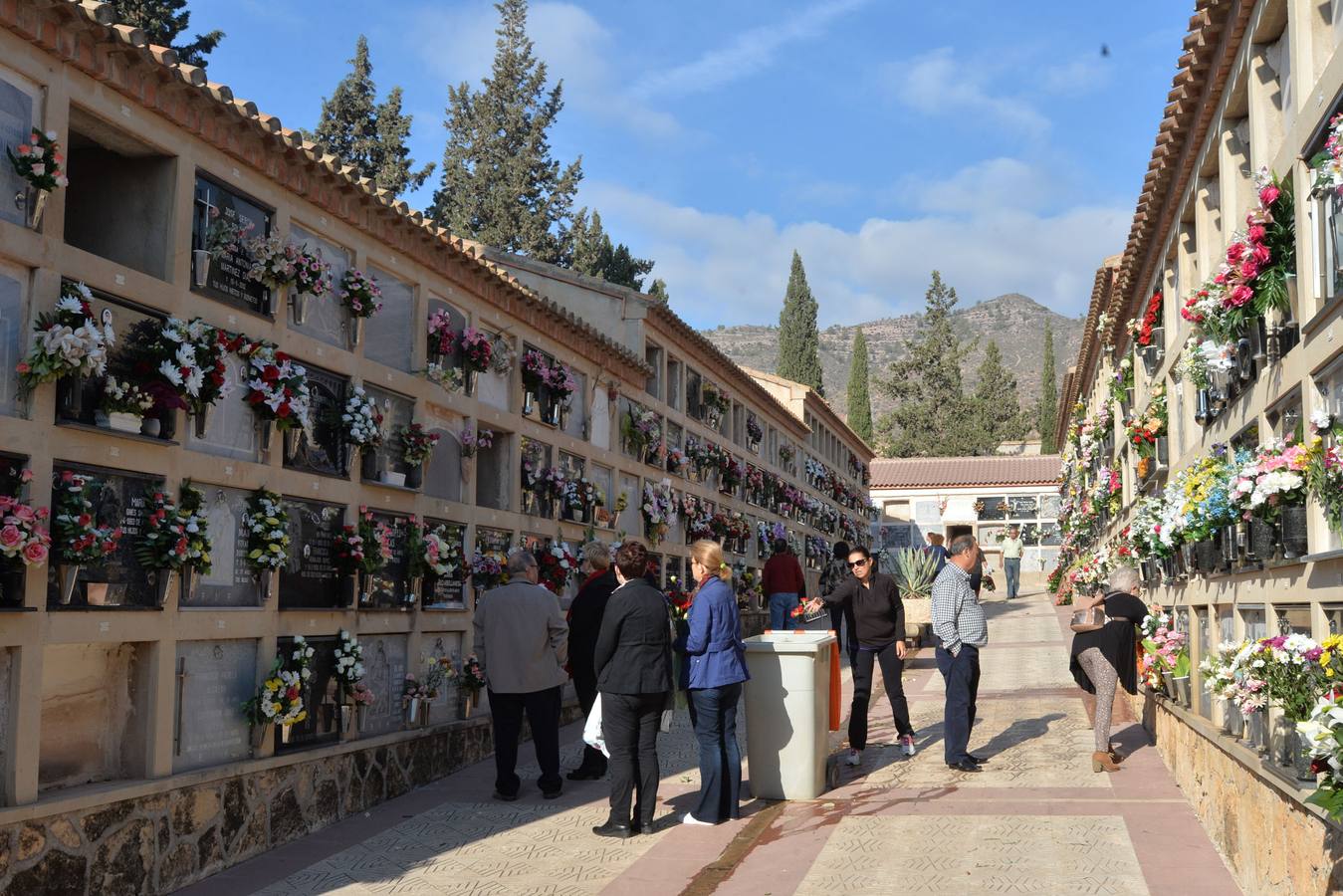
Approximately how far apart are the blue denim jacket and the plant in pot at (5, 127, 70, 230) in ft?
12.7

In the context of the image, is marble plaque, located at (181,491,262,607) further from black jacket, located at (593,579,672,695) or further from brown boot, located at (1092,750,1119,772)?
brown boot, located at (1092,750,1119,772)

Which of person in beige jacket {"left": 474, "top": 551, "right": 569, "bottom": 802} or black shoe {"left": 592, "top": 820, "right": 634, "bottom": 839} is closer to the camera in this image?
black shoe {"left": 592, "top": 820, "right": 634, "bottom": 839}

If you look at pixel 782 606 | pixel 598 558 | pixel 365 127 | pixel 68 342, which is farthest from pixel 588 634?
pixel 365 127

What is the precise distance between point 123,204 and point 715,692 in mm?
4036

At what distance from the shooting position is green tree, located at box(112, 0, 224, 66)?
2269 cm

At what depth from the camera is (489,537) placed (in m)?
10.6

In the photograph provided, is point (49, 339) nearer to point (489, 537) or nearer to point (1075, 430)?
point (489, 537)

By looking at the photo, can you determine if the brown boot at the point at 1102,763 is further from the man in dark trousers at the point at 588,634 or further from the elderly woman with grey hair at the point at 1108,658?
the man in dark trousers at the point at 588,634

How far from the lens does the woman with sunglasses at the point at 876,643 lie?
9.34 m

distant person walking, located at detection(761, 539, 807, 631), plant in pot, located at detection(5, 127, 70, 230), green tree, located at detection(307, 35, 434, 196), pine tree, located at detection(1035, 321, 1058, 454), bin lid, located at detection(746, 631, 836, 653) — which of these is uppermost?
green tree, located at detection(307, 35, 434, 196)

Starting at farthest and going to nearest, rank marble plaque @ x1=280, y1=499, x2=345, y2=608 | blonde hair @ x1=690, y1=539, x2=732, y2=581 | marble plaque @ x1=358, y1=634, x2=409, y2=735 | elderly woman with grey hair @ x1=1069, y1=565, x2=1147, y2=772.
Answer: elderly woman with grey hair @ x1=1069, y1=565, x2=1147, y2=772
marble plaque @ x1=358, y1=634, x2=409, y2=735
marble plaque @ x1=280, y1=499, x2=345, y2=608
blonde hair @ x1=690, y1=539, x2=732, y2=581

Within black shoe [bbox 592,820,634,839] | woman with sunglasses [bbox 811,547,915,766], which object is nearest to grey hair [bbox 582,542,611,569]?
woman with sunglasses [bbox 811,547,915,766]

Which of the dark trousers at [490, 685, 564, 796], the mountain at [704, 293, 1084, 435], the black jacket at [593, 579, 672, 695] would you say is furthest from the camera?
the mountain at [704, 293, 1084, 435]

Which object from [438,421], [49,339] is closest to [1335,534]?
[49,339]
